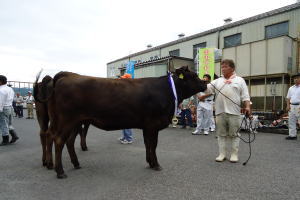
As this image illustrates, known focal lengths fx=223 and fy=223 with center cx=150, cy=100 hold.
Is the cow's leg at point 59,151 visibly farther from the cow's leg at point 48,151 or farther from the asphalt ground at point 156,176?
the cow's leg at point 48,151

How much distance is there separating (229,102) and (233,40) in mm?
15224

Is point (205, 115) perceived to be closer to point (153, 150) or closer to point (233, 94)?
point (233, 94)

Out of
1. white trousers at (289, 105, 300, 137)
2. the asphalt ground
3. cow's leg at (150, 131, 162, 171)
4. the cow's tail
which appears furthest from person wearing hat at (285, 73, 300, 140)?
the cow's tail

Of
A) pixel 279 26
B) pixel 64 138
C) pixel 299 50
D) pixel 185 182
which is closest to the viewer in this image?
pixel 185 182

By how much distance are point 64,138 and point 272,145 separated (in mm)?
5177

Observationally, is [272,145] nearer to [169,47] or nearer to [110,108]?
[110,108]

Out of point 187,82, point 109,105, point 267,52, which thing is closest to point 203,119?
point 187,82

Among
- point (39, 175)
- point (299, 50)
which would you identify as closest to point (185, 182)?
point (39, 175)

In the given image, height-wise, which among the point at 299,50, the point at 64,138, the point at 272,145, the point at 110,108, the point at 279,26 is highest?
the point at 279,26

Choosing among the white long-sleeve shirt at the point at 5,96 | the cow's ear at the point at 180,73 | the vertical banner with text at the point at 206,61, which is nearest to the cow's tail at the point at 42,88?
the cow's ear at the point at 180,73

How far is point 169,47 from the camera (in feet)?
76.0

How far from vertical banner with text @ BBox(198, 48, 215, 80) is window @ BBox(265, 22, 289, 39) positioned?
265 inches

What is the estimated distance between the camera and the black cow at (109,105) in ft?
11.5

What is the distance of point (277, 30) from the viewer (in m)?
15.3
